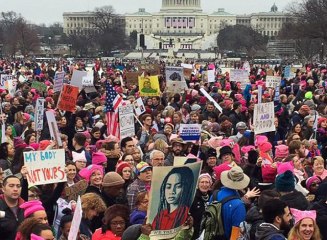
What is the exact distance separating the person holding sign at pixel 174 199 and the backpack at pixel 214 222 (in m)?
0.75

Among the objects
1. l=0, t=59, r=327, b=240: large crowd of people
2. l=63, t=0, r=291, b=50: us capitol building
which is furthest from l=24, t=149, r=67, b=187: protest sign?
l=63, t=0, r=291, b=50: us capitol building

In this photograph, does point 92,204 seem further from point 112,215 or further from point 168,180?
point 168,180

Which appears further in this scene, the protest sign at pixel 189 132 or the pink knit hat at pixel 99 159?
the protest sign at pixel 189 132

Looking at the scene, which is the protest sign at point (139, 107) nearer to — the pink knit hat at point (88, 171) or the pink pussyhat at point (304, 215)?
the pink knit hat at point (88, 171)

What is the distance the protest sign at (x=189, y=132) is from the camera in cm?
1080

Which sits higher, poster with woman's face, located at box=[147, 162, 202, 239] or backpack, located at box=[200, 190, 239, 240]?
poster with woman's face, located at box=[147, 162, 202, 239]

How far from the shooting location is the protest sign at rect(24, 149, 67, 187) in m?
7.61

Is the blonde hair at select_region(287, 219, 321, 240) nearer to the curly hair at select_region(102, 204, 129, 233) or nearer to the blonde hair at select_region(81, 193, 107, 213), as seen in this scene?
the curly hair at select_region(102, 204, 129, 233)

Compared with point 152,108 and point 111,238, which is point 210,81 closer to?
point 152,108

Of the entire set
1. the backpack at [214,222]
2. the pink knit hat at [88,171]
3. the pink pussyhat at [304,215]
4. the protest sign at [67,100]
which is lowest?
the backpack at [214,222]

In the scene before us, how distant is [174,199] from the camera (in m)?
5.78

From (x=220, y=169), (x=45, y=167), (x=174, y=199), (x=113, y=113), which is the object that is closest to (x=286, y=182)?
(x=220, y=169)

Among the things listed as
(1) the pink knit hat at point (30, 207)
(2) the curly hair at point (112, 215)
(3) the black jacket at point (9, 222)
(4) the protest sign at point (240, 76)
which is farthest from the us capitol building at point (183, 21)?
(2) the curly hair at point (112, 215)

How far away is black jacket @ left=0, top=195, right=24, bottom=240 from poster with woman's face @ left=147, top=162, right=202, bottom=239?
152cm
